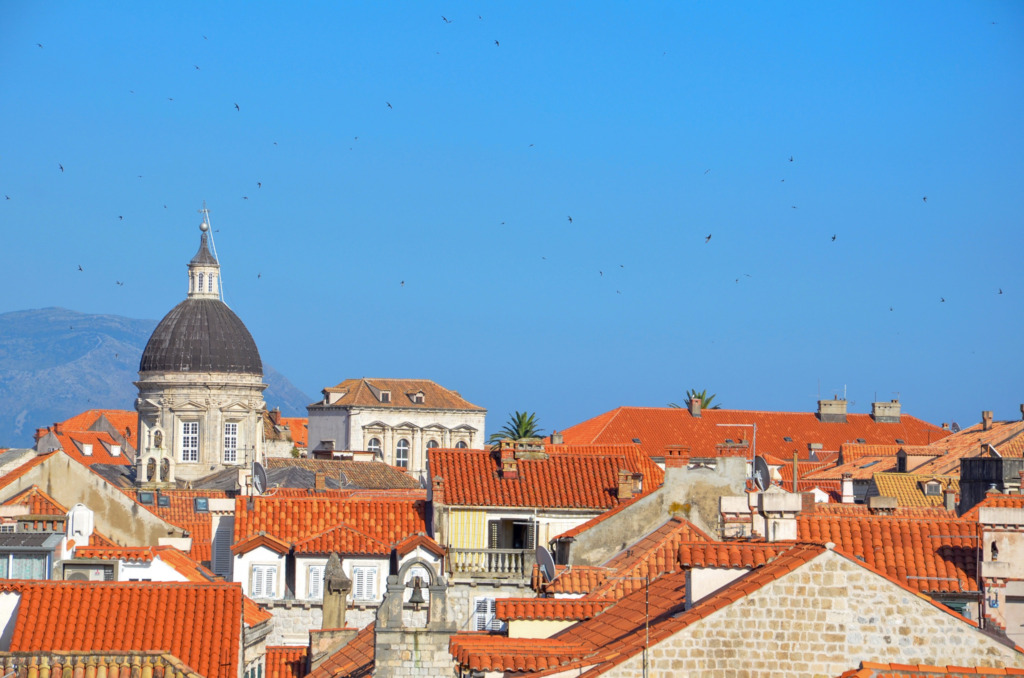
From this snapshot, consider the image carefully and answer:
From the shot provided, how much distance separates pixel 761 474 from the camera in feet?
103

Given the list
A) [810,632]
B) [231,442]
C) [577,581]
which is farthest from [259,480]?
[231,442]

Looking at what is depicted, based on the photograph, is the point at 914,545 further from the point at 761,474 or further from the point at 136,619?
the point at 136,619

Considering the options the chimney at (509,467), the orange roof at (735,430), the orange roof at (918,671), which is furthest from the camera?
the orange roof at (735,430)

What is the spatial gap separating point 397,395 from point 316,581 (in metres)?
122

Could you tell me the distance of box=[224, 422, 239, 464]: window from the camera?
425 feet

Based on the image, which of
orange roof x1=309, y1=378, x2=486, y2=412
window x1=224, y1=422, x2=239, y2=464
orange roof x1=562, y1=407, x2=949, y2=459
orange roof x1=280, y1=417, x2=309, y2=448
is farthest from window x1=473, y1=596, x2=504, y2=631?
orange roof x1=280, y1=417, x2=309, y2=448

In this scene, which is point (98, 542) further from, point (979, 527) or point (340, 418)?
point (340, 418)

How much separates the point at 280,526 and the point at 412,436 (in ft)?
385

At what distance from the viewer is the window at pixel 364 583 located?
3928 cm

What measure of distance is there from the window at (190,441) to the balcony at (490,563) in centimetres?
9296

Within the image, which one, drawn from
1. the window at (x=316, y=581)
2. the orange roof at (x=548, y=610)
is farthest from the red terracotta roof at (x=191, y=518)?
the orange roof at (x=548, y=610)

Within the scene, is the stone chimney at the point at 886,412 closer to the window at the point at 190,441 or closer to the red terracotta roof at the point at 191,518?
the window at the point at 190,441

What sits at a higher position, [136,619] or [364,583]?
[364,583]

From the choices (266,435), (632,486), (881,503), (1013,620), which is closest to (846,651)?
(1013,620)
